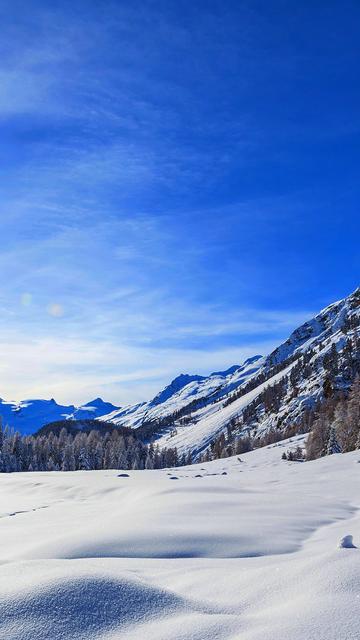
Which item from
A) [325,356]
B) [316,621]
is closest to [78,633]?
[316,621]

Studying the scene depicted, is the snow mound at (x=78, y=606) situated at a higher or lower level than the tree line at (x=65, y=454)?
higher

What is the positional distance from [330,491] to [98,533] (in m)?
11.6

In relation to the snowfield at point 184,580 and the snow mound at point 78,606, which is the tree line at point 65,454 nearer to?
the snowfield at point 184,580

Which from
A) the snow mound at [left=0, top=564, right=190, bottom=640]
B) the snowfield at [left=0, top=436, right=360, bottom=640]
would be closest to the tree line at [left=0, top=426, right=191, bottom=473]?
the snowfield at [left=0, top=436, right=360, bottom=640]

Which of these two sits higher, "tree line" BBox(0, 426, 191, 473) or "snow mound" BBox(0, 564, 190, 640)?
"snow mound" BBox(0, 564, 190, 640)

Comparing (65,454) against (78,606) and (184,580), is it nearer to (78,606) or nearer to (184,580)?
(184,580)

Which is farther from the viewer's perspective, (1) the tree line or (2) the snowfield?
(1) the tree line

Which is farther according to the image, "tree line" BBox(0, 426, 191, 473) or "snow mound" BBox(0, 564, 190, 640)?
"tree line" BBox(0, 426, 191, 473)

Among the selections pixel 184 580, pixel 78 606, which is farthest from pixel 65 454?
pixel 78 606

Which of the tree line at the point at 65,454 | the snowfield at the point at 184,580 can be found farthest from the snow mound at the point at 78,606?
the tree line at the point at 65,454

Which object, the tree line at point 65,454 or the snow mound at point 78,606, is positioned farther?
the tree line at point 65,454

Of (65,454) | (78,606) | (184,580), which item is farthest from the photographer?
(65,454)

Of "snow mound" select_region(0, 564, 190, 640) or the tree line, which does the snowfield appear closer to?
"snow mound" select_region(0, 564, 190, 640)

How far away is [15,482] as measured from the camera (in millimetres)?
28109
